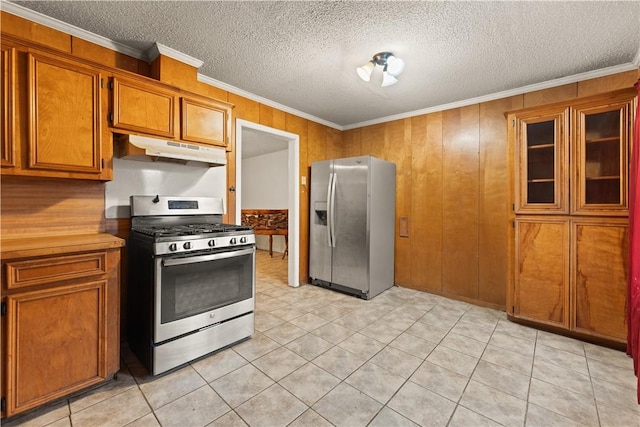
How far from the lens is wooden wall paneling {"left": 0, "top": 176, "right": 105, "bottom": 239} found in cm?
184

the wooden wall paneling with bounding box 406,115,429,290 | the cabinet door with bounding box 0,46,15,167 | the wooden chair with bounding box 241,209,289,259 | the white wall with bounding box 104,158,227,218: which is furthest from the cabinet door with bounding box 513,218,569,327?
the wooden chair with bounding box 241,209,289,259

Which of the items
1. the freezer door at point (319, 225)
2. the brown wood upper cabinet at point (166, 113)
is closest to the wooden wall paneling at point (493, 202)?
the freezer door at point (319, 225)

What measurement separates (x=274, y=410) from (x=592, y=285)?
277cm

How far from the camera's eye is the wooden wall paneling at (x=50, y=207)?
1.84 meters

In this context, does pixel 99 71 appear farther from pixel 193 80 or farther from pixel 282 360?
pixel 282 360

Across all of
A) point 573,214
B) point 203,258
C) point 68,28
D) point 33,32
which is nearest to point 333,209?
point 203,258

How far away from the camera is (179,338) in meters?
1.96

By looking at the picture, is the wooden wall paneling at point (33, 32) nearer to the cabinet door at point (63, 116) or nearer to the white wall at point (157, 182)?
the cabinet door at point (63, 116)

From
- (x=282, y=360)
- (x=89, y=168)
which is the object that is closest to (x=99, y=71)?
(x=89, y=168)

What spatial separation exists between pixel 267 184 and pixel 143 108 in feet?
15.4

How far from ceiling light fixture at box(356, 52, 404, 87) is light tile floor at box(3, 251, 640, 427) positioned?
2.36 meters

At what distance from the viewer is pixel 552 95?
2871mm

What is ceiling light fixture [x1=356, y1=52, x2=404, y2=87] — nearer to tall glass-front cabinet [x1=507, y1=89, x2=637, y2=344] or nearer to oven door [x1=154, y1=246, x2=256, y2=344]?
tall glass-front cabinet [x1=507, y1=89, x2=637, y2=344]

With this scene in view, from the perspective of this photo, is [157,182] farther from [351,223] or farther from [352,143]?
[352,143]
